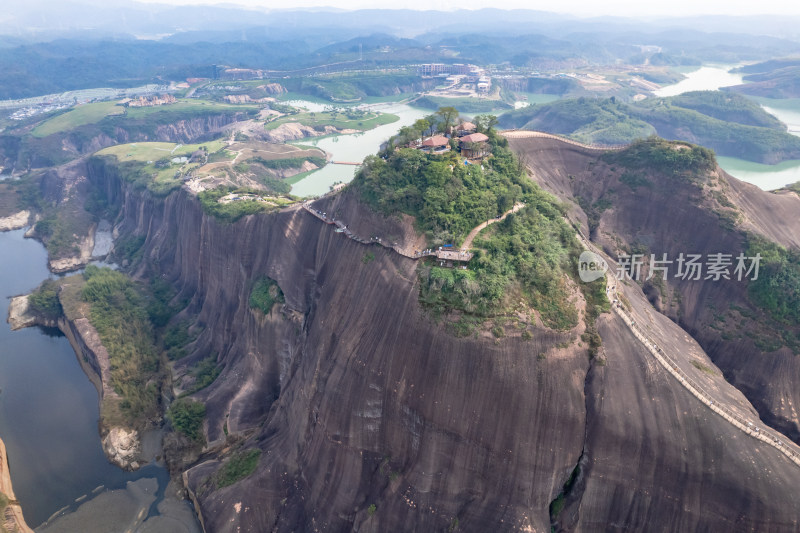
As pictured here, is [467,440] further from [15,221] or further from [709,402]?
[15,221]

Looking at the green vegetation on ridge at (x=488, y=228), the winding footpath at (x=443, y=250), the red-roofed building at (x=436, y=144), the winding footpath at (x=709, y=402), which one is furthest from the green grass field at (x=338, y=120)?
the winding footpath at (x=709, y=402)

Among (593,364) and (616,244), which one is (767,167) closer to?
(616,244)

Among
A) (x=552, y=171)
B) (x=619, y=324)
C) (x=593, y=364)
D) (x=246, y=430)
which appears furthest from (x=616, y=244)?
(x=246, y=430)

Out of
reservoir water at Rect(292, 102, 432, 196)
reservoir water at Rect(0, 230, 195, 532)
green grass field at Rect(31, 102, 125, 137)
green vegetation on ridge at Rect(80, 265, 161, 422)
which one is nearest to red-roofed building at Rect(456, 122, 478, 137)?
green vegetation on ridge at Rect(80, 265, 161, 422)

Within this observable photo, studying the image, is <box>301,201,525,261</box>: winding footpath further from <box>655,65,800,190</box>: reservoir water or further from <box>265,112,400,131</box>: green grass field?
<box>265,112,400,131</box>: green grass field

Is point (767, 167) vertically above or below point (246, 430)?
above

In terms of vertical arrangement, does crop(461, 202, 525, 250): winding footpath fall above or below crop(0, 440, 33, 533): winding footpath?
above
